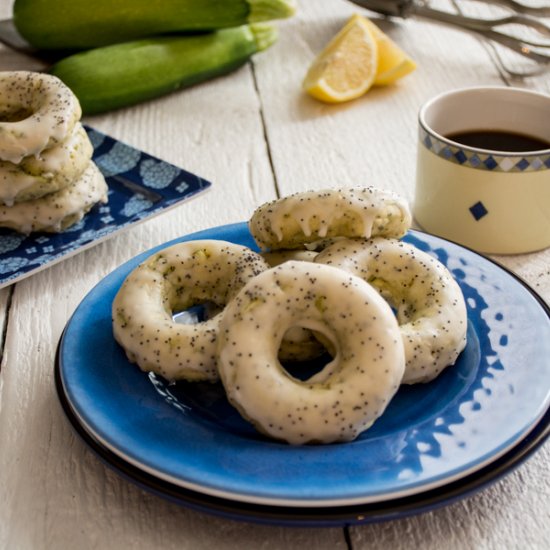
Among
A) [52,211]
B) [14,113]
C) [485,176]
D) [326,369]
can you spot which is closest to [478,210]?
[485,176]

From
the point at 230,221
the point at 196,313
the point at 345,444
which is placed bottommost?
the point at 230,221

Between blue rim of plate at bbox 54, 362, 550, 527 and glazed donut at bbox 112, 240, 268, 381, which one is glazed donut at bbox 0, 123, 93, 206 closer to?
glazed donut at bbox 112, 240, 268, 381

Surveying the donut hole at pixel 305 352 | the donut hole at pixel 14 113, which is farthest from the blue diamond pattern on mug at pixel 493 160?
the donut hole at pixel 14 113

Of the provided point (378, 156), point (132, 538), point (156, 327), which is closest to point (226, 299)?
point (156, 327)

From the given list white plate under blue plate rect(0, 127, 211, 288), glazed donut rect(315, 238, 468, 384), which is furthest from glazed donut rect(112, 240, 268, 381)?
white plate under blue plate rect(0, 127, 211, 288)

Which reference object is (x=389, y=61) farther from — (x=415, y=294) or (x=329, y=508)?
(x=329, y=508)

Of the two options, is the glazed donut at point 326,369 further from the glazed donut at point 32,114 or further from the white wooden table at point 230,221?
the glazed donut at point 32,114
